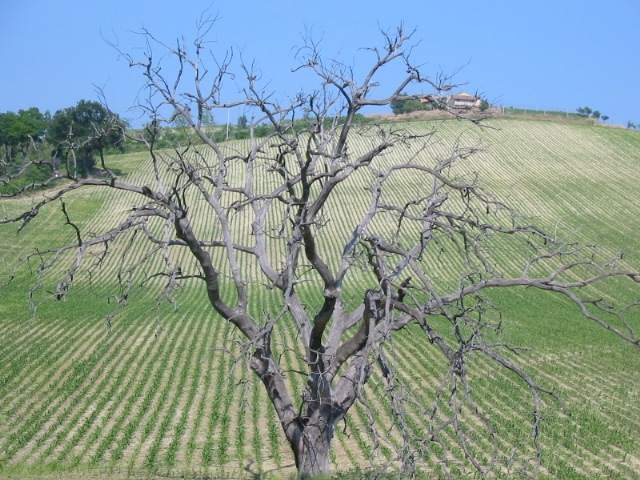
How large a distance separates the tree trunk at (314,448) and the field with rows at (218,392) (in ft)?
2.40

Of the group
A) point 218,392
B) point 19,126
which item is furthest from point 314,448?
point 19,126

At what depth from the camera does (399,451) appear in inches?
301

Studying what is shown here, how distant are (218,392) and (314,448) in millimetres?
11534

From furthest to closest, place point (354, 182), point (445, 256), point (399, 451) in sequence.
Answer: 1. point (354, 182)
2. point (445, 256)
3. point (399, 451)

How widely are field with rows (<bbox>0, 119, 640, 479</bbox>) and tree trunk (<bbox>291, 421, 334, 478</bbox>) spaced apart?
73cm

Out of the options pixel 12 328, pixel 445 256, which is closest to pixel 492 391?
pixel 12 328

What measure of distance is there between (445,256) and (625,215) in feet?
49.9

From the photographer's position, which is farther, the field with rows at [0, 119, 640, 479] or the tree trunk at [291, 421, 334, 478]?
the field with rows at [0, 119, 640, 479]

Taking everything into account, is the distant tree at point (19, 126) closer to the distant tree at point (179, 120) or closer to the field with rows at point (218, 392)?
the field with rows at point (218, 392)

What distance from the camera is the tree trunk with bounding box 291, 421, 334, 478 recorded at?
31.1ft

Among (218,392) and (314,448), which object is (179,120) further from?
(218,392)

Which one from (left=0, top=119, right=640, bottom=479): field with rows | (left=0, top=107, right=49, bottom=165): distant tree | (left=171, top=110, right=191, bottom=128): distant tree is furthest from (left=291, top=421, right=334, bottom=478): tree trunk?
(left=0, top=107, right=49, bottom=165): distant tree

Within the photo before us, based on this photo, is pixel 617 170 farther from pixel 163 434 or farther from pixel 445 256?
pixel 163 434

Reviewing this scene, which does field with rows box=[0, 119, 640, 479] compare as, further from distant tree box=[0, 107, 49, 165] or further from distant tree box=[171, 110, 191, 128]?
distant tree box=[0, 107, 49, 165]
